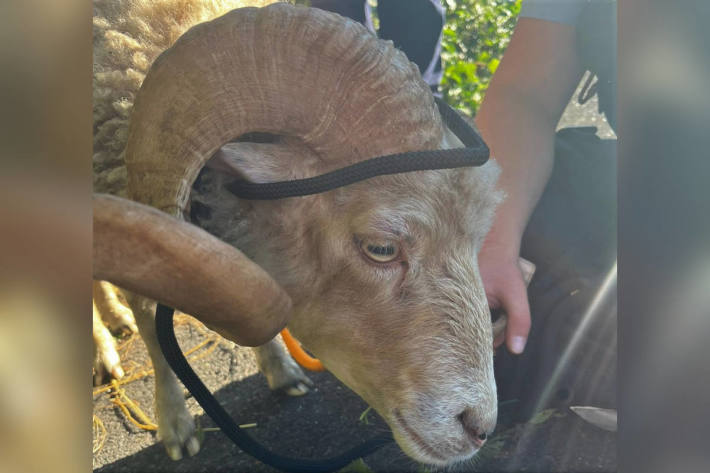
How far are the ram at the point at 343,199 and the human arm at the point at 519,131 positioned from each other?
36cm

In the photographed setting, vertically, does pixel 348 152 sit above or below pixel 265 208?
above

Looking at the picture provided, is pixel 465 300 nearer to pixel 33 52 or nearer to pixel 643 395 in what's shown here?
pixel 643 395

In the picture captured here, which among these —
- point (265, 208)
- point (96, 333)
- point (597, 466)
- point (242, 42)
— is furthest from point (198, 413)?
point (242, 42)

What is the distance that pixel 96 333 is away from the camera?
3113 mm

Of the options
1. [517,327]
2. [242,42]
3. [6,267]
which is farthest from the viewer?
[517,327]

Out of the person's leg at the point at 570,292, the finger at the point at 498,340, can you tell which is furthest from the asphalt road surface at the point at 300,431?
the finger at the point at 498,340

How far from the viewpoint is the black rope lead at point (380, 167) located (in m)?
1.46

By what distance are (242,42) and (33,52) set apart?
→ 2.08 ft

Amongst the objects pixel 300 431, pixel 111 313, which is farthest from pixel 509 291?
pixel 111 313

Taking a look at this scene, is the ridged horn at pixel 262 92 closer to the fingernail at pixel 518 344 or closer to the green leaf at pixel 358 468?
the fingernail at pixel 518 344

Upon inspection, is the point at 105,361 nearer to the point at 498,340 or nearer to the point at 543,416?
the point at 498,340

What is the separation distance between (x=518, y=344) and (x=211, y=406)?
0.94m

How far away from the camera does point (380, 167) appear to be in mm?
1449

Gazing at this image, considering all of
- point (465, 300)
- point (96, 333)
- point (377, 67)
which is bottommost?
point (96, 333)
